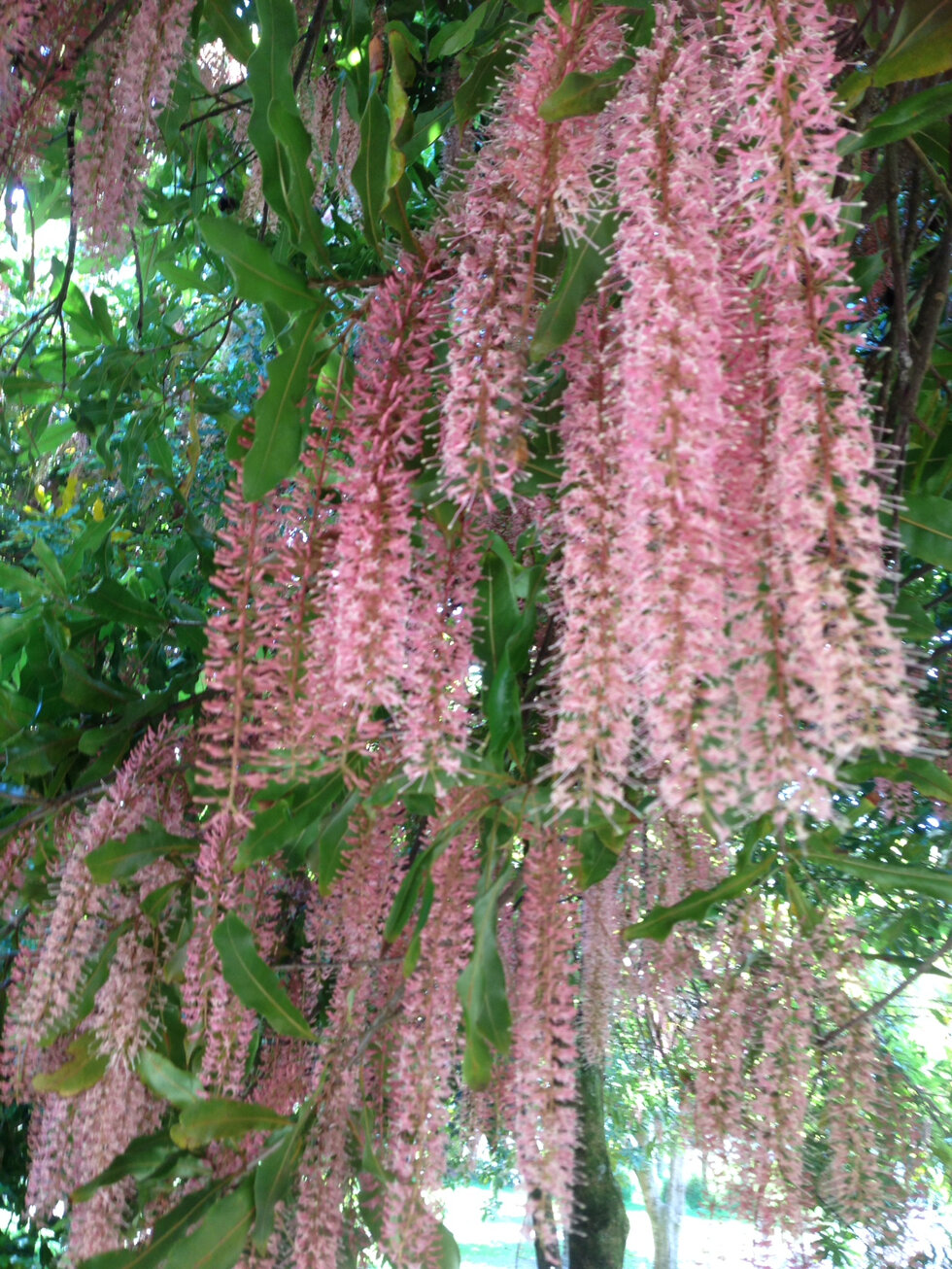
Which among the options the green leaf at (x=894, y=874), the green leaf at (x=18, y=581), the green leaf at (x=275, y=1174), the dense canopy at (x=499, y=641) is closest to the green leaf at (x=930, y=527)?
the dense canopy at (x=499, y=641)

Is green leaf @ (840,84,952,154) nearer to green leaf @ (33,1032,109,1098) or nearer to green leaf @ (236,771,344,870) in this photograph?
green leaf @ (236,771,344,870)

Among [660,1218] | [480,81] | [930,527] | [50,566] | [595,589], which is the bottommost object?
[660,1218]

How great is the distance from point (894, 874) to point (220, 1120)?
705 millimetres

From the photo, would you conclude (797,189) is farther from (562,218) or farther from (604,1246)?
(604,1246)

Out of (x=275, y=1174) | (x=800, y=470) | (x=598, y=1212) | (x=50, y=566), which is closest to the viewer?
(x=800, y=470)

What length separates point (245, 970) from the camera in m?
0.93

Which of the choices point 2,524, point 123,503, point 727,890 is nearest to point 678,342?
point 727,890

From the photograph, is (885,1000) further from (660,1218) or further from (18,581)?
(660,1218)

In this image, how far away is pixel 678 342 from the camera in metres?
0.50

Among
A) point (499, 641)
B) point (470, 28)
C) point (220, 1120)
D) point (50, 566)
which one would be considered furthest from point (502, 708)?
point (50, 566)

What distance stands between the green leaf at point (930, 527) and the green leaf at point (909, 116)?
261 millimetres

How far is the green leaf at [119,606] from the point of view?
132 cm

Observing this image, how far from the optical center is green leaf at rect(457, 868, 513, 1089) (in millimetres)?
771

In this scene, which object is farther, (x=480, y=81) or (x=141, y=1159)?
(x=141, y=1159)
